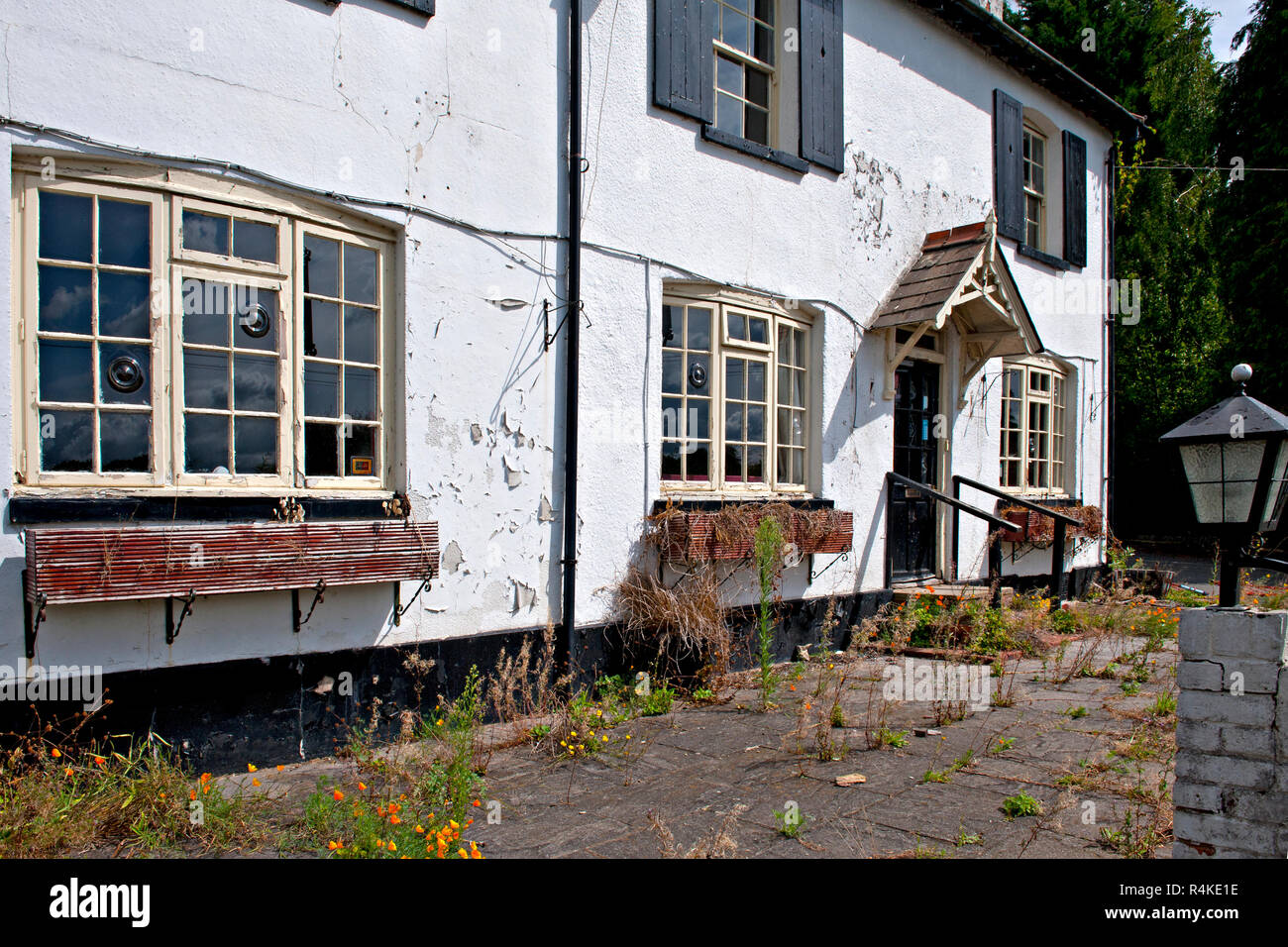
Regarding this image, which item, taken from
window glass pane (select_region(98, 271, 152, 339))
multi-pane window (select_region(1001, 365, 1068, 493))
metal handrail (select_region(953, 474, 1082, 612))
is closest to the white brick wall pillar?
window glass pane (select_region(98, 271, 152, 339))

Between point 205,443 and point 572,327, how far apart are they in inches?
99.8

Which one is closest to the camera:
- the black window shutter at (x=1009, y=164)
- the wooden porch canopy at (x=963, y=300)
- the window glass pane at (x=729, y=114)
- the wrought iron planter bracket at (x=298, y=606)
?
the wrought iron planter bracket at (x=298, y=606)

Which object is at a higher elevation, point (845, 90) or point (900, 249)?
point (845, 90)

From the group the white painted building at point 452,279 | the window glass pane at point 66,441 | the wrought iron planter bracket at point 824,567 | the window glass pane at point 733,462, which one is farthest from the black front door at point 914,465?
the window glass pane at point 66,441

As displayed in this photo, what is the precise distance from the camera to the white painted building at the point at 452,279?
Result: 4.46m

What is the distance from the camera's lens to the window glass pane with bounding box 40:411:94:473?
172 inches

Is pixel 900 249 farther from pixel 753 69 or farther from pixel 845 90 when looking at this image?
pixel 753 69

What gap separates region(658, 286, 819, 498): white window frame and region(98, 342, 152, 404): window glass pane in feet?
12.0

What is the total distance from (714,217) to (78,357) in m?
4.79

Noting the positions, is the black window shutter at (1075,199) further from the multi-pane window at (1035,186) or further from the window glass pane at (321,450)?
the window glass pane at (321,450)

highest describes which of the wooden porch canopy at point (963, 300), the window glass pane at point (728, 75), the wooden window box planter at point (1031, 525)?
the window glass pane at point (728, 75)

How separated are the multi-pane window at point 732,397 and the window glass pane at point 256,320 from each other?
3.08 metres

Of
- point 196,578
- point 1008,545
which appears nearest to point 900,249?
point 1008,545

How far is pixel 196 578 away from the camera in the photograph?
14.7 feet
